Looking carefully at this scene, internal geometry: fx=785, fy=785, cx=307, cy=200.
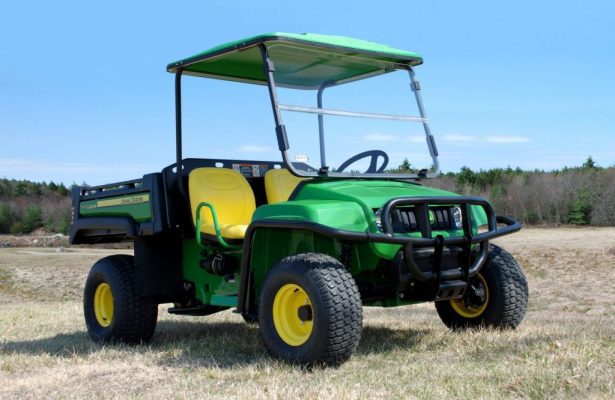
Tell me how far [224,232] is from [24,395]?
1863mm

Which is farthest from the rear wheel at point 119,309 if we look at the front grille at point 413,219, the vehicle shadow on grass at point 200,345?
the front grille at point 413,219

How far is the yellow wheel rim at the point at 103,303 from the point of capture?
6.88 meters

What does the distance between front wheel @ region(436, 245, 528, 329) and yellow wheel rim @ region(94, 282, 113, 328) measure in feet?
10.0

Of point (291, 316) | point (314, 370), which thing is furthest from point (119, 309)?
point (314, 370)

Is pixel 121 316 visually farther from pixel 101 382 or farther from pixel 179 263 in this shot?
pixel 101 382

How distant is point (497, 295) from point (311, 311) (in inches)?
66.3

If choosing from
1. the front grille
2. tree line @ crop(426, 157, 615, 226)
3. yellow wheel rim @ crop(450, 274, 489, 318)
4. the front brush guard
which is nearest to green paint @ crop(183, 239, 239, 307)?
the front grille

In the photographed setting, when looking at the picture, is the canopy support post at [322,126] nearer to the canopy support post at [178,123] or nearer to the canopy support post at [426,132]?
the canopy support post at [426,132]

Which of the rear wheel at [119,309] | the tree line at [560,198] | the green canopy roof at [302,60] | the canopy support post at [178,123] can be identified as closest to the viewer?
the green canopy roof at [302,60]

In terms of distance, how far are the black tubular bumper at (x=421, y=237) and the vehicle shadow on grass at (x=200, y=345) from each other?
445mm

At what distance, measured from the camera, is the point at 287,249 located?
5457 mm

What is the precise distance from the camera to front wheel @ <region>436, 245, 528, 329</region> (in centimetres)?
580

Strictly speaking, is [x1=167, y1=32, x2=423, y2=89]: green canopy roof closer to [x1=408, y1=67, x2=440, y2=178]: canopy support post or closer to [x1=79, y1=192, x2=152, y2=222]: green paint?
[x1=408, y1=67, x2=440, y2=178]: canopy support post

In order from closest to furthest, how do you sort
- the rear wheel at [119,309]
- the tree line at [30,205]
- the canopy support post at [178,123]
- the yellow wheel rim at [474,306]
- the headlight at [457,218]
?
the headlight at [457,218]
the yellow wheel rim at [474,306]
the canopy support post at [178,123]
the rear wheel at [119,309]
the tree line at [30,205]
